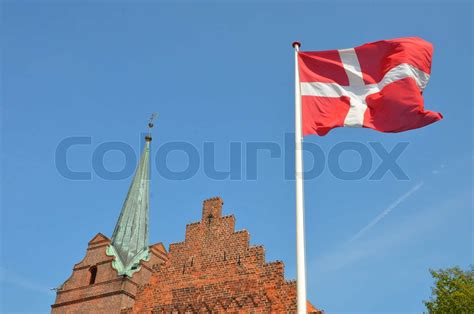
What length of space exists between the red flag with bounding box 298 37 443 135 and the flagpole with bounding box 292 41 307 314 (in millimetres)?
330

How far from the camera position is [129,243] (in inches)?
1161

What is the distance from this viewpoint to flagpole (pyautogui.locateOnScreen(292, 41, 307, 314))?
9.86m

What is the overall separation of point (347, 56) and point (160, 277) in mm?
12319

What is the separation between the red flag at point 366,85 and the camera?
12039 mm

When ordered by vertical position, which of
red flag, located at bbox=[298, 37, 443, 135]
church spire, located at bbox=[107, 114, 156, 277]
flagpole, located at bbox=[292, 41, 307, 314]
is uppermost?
church spire, located at bbox=[107, 114, 156, 277]

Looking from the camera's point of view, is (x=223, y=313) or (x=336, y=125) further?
(x=223, y=313)

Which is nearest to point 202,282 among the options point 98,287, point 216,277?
point 216,277

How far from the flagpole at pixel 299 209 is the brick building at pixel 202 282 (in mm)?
7484

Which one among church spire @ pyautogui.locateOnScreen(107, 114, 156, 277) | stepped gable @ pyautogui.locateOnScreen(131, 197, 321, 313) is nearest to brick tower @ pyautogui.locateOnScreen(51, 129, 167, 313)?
church spire @ pyautogui.locateOnScreen(107, 114, 156, 277)

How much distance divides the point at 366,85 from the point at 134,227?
70.2ft

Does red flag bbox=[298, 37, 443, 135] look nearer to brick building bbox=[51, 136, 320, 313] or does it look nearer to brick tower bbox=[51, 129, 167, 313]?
brick building bbox=[51, 136, 320, 313]

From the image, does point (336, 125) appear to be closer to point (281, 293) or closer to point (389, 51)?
point (389, 51)

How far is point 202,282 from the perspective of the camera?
64.9 feet

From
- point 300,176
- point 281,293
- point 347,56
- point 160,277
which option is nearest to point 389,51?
point 347,56
